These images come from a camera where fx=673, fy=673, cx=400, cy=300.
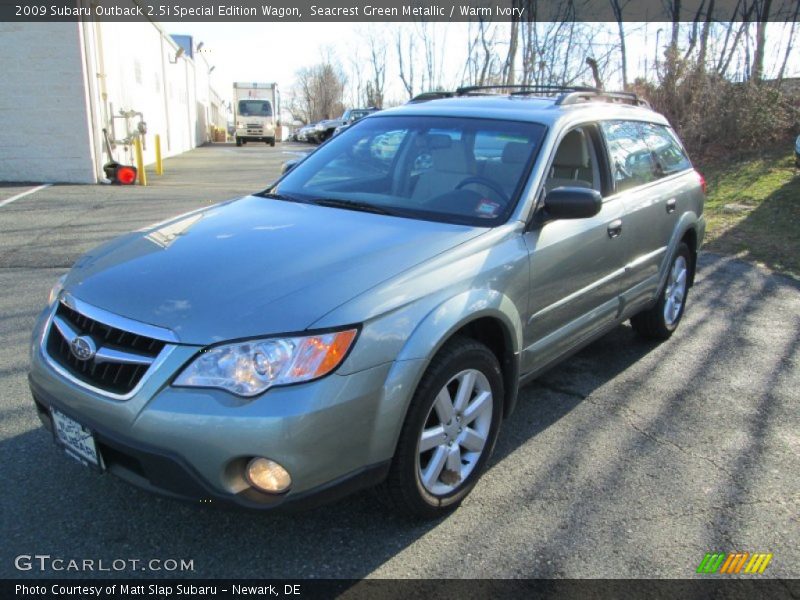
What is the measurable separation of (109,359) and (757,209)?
11.0 m

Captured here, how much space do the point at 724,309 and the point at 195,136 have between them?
3165 centimetres

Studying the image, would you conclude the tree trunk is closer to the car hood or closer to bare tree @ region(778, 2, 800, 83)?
bare tree @ region(778, 2, 800, 83)

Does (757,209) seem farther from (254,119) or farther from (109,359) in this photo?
(254,119)

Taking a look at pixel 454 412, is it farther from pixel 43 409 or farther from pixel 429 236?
pixel 43 409

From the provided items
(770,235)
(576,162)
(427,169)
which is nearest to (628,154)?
(576,162)

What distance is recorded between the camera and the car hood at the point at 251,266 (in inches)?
94.0

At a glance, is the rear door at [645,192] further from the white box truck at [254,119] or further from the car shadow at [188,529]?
the white box truck at [254,119]

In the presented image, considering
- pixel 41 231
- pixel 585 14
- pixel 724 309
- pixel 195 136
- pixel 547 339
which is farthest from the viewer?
pixel 195 136

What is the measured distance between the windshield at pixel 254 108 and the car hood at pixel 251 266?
35510 mm

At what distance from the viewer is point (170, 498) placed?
7.71 ft

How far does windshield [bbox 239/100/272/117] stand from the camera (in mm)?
36844

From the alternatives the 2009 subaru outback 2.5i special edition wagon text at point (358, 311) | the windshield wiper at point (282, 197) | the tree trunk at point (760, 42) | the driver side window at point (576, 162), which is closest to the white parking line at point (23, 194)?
the windshield wiper at point (282, 197)

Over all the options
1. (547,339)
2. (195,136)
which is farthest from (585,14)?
(547,339)

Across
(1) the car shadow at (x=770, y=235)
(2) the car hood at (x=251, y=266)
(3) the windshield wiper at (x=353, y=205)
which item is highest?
(3) the windshield wiper at (x=353, y=205)
